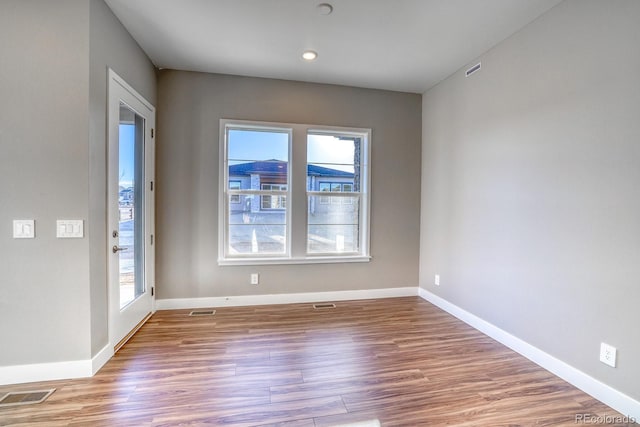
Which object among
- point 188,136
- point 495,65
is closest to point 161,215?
point 188,136

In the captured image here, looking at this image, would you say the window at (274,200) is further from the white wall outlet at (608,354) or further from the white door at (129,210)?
the white wall outlet at (608,354)

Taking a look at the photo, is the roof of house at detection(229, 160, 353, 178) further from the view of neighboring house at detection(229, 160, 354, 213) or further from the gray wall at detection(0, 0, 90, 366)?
the gray wall at detection(0, 0, 90, 366)

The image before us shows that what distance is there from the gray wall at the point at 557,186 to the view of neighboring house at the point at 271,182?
1.49 metres

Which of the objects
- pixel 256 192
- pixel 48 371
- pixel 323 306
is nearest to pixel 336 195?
pixel 256 192

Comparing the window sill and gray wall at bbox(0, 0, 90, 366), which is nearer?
gray wall at bbox(0, 0, 90, 366)

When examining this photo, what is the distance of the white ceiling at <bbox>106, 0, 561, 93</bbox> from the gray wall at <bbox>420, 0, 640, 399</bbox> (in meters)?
0.37

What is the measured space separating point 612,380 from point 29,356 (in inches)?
155

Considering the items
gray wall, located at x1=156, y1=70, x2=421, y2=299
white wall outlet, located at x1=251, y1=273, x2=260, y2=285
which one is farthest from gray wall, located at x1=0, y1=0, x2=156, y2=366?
white wall outlet, located at x1=251, y1=273, x2=260, y2=285

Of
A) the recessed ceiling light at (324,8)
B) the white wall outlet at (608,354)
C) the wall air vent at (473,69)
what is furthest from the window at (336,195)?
the white wall outlet at (608,354)

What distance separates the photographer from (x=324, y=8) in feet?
7.75

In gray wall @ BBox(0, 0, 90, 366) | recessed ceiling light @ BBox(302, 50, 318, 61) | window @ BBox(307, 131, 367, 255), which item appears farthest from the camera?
window @ BBox(307, 131, 367, 255)

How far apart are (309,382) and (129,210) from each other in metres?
2.26

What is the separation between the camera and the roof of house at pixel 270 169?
3711 millimetres

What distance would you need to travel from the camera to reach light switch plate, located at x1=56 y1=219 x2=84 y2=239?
6.89 ft
